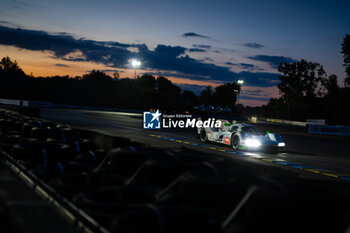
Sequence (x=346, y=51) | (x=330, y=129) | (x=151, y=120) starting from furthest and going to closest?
(x=346, y=51)
(x=330, y=129)
(x=151, y=120)

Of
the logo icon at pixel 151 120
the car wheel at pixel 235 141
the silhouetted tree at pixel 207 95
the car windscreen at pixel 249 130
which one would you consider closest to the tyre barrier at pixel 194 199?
the car wheel at pixel 235 141

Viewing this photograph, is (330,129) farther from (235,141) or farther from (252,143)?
(252,143)

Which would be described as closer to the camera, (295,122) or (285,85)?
(295,122)

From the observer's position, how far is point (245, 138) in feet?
58.2

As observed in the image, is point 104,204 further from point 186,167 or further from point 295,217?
point 295,217

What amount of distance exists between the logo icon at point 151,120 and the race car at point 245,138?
9.11 metres

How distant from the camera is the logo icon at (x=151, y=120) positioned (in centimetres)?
2840

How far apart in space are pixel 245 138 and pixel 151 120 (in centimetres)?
1199

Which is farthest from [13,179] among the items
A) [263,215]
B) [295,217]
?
[295,217]

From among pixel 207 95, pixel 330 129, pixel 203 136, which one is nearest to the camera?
pixel 203 136

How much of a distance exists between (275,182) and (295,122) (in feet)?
236

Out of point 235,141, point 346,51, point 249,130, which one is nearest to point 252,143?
point 235,141

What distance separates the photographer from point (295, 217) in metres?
2.79

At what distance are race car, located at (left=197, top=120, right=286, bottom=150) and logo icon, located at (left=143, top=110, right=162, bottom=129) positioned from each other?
9111 mm
